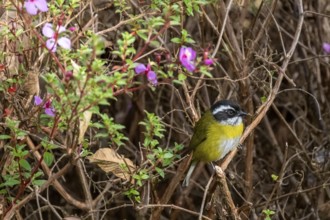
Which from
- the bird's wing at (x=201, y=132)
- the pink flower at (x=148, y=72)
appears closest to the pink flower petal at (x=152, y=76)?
the pink flower at (x=148, y=72)

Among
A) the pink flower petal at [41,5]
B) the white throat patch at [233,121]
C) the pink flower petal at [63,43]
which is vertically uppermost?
the pink flower petal at [41,5]

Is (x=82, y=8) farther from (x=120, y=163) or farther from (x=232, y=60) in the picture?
(x=232, y=60)

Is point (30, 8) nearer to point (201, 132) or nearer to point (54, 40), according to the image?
point (54, 40)

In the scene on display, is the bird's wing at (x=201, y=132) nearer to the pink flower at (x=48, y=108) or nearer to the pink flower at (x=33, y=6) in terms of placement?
the pink flower at (x=48, y=108)

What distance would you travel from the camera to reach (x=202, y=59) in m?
3.03

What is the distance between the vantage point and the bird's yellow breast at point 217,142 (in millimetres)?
4961

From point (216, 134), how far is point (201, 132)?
264mm

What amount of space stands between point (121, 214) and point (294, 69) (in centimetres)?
179

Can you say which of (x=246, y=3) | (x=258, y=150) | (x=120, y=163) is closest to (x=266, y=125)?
(x=258, y=150)

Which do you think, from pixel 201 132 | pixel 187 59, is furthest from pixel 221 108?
pixel 187 59

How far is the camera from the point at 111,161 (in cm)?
375

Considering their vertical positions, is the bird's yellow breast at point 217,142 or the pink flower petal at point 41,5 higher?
the pink flower petal at point 41,5

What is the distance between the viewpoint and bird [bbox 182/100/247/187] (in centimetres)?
481

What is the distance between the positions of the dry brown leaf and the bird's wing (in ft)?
3.31
